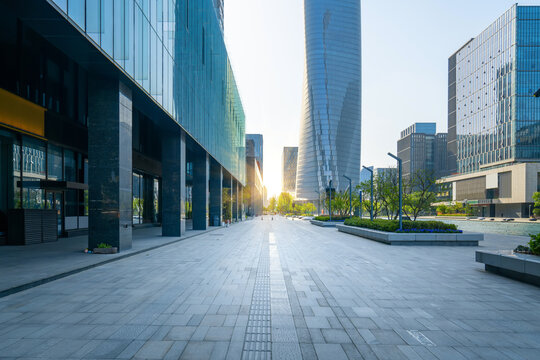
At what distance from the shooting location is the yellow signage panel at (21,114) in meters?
14.6

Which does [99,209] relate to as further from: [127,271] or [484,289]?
[484,289]

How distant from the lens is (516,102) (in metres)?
81.7

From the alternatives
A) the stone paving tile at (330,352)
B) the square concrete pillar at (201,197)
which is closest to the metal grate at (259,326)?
the stone paving tile at (330,352)

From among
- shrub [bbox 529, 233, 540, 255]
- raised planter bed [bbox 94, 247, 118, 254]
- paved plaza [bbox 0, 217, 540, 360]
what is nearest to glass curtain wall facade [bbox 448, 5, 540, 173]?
shrub [bbox 529, 233, 540, 255]

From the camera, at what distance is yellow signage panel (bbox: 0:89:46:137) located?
47.9ft

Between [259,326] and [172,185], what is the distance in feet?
55.0

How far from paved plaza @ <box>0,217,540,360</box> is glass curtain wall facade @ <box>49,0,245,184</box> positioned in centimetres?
845

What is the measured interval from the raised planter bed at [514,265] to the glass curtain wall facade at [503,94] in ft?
306

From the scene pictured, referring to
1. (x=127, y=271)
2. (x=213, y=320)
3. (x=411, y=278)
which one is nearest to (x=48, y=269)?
(x=127, y=271)

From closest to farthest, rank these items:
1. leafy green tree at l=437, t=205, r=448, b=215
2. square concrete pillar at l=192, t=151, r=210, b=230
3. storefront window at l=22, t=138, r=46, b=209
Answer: storefront window at l=22, t=138, r=46, b=209
square concrete pillar at l=192, t=151, r=210, b=230
leafy green tree at l=437, t=205, r=448, b=215

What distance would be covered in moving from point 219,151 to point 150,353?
29733 millimetres

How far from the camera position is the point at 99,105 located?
12.6 m

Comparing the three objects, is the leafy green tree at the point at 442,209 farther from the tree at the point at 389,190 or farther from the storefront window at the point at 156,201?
the storefront window at the point at 156,201

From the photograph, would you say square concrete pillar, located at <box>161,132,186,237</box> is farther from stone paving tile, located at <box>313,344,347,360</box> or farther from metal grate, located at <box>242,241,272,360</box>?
stone paving tile, located at <box>313,344,347,360</box>
